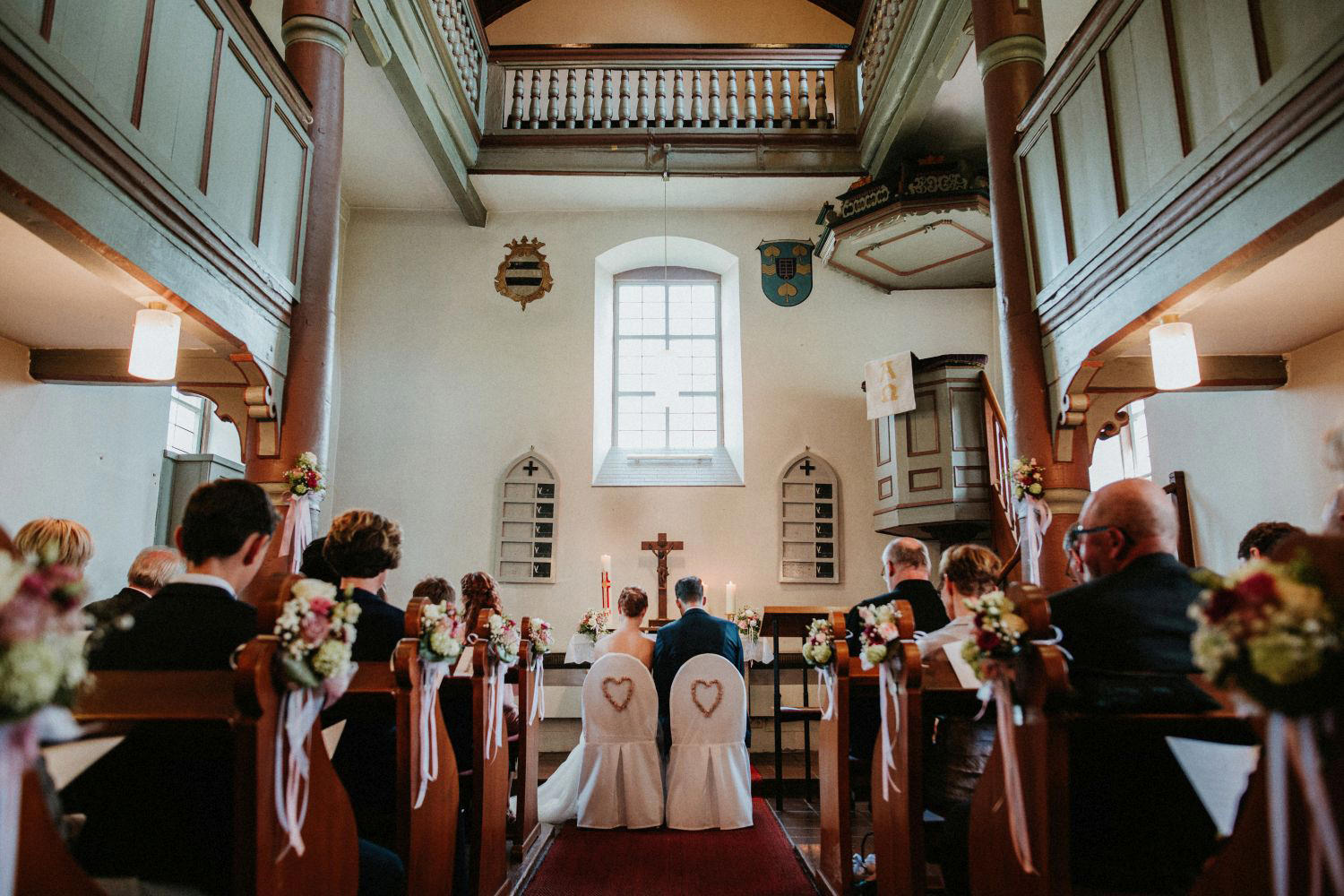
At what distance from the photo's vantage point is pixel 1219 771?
1775 millimetres

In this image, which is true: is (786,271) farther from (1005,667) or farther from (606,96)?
(1005,667)

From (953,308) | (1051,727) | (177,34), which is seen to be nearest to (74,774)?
(1051,727)

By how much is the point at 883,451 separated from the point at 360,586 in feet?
21.2

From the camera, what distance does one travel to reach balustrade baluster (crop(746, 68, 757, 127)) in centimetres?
950

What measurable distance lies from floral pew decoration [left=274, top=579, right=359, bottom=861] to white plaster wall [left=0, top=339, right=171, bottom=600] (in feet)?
15.1

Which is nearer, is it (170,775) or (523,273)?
(170,775)

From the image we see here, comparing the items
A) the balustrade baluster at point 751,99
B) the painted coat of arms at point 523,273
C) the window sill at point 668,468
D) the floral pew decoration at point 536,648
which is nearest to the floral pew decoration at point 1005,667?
the floral pew decoration at point 536,648

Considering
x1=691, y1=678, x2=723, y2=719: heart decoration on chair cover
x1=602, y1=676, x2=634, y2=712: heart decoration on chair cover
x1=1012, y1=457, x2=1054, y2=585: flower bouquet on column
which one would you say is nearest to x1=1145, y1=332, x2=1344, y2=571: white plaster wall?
x1=1012, y1=457, x2=1054, y2=585: flower bouquet on column

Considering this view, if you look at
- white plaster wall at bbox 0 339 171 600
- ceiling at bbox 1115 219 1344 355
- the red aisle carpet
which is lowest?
the red aisle carpet

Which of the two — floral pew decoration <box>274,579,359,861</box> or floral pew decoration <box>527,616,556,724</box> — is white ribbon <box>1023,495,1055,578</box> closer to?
floral pew decoration <box>527,616,556,724</box>

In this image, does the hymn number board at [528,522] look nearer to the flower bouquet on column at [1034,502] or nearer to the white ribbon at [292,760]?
the flower bouquet on column at [1034,502]

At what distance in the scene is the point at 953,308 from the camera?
966 centimetres

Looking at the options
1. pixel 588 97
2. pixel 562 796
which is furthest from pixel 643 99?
pixel 562 796

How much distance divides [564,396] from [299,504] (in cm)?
482
